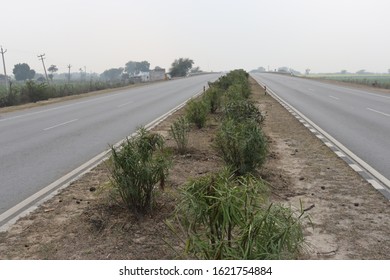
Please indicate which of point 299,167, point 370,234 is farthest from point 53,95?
point 370,234

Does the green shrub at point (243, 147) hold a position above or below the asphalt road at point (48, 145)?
above

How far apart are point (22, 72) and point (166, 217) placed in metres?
127

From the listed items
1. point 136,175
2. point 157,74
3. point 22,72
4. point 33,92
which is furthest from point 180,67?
point 136,175

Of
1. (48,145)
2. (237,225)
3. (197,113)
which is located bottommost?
(48,145)

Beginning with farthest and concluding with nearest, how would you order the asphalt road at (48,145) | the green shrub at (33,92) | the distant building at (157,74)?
1. the distant building at (157,74)
2. the green shrub at (33,92)
3. the asphalt road at (48,145)

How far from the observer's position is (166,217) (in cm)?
480

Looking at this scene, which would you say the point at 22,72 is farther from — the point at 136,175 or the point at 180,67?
the point at 136,175

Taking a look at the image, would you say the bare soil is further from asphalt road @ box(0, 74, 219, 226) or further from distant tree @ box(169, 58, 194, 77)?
distant tree @ box(169, 58, 194, 77)

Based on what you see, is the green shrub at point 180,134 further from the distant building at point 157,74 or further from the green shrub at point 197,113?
the distant building at point 157,74

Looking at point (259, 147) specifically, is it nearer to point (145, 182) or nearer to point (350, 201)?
point (350, 201)

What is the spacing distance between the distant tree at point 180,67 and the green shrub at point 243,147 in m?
103

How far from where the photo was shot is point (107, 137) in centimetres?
1109

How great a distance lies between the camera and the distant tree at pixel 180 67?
4311 inches

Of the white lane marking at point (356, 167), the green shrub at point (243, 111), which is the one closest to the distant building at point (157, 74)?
the green shrub at point (243, 111)
